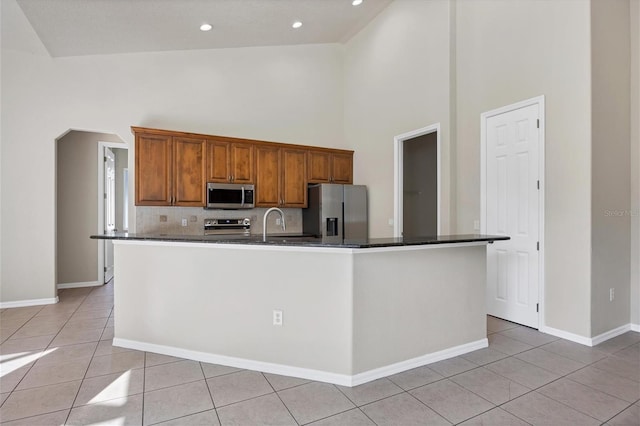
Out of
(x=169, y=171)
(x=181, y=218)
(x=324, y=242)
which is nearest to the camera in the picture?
(x=324, y=242)

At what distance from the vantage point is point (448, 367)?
2.53 m

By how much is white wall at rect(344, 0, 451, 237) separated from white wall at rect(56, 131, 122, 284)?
13.7 feet

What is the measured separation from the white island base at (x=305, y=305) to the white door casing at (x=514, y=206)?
→ 890 mm

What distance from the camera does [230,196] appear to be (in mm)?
4805

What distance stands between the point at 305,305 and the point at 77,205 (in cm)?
477

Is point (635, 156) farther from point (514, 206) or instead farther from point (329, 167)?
point (329, 167)

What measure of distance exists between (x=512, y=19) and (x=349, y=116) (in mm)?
2847

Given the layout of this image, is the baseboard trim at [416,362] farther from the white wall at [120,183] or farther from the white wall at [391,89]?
the white wall at [120,183]

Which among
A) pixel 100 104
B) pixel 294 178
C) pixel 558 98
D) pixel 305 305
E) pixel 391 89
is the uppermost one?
pixel 391 89

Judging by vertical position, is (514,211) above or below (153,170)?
below

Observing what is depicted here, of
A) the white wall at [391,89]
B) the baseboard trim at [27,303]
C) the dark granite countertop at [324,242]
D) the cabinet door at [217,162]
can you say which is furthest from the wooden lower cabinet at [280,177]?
the baseboard trim at [27,303]

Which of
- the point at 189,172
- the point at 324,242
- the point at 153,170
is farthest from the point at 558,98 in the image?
the point at 153,170

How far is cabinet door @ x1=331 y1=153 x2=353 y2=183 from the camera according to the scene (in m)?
5.65

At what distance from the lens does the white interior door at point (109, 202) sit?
18.3 ft
